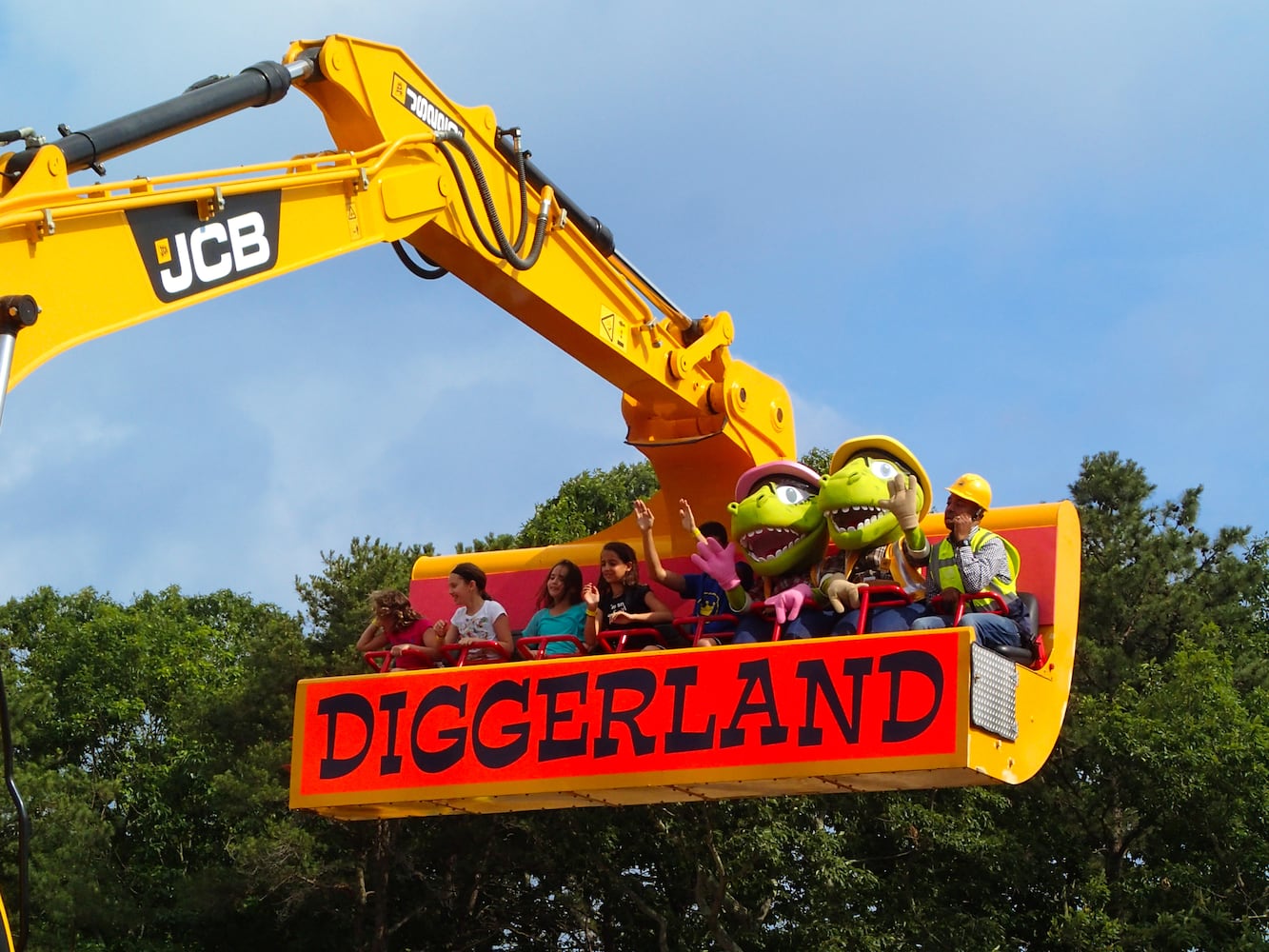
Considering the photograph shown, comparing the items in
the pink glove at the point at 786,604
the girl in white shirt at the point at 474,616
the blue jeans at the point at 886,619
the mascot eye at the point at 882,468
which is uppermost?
the mascot eye at the point at 882,468

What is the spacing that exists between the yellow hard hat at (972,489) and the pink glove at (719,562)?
1557 millimetres

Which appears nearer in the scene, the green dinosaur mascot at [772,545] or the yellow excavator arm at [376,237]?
the yellow excavator arm at [376,237]

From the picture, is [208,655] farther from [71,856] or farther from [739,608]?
[739,608]

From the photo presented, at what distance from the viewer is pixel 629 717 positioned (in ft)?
34.5

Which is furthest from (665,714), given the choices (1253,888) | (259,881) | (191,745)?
(191,745)

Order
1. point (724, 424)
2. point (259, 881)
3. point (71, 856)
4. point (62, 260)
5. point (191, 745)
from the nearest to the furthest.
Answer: point (62, 260)
point (724, 424)
point (259, 881)
point (71, 856)
point (191, 745)

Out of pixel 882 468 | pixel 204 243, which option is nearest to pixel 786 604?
pixel 882 468

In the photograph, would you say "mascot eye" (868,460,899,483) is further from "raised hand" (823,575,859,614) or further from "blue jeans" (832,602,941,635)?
"blue jeans" (832,602,941,635)

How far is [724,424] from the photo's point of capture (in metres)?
13.4

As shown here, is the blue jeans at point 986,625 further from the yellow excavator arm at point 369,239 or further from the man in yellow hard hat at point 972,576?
the yellow excavator arm at point 369,239

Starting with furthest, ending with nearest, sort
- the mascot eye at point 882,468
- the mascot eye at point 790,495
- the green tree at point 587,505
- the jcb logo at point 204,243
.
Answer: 1. the green tree at point 587,505
2. the mascot eye at point 790,495
3. the mascot eye at point 882,468
4. the jcb logo at point 204,243

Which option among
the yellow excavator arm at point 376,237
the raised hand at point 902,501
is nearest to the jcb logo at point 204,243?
the yellow excavator arm at point 376,237

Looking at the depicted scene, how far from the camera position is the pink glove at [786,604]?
35.9ft

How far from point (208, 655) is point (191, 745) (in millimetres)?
10208
